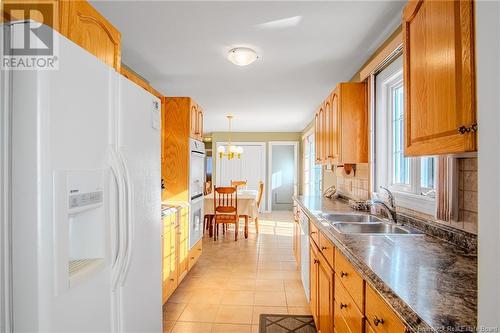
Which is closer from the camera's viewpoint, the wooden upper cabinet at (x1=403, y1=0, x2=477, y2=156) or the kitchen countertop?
the kitchen countertop

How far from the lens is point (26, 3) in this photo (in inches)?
33.9

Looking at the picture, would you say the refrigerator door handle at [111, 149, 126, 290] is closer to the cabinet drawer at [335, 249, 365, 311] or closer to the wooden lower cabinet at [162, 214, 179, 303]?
the cabinet drawer at [335, 249, 365, 311]

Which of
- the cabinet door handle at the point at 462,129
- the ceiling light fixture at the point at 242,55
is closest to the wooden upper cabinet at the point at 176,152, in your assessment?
the ceiling light fixture at the point at 242,55

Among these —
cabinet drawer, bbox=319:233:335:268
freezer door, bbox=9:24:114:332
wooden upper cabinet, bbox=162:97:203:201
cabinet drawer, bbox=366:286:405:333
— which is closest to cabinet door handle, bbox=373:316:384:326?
cabinet drawer, bbox=366:286:405:333

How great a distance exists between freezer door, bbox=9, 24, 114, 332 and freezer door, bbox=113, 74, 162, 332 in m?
0.18

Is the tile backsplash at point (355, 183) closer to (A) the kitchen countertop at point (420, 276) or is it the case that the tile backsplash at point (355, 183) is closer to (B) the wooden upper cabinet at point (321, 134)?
(B) the wooden upper cabinet at point (321, 134)

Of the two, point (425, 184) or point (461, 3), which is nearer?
point (461, 3)

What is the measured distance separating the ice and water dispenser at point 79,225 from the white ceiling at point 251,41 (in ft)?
4.83

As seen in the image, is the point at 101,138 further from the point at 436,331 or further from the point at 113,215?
the point at 436,331

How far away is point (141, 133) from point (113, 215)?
0.46 metres

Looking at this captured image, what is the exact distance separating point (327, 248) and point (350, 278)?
463 mm

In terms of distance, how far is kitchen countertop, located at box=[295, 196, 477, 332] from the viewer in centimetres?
72

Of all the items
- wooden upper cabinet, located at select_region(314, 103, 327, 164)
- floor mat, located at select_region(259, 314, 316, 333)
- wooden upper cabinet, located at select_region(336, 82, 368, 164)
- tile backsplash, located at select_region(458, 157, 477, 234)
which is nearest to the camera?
tile backsplash, located at select_region(458, 157, 477, 234)
